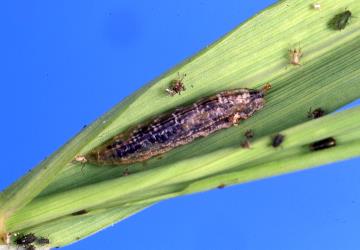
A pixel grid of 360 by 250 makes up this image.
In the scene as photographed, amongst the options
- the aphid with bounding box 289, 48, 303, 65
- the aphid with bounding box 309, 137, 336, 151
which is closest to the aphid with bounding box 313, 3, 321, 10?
the aphid with bounding box 289, 48, 303, 65

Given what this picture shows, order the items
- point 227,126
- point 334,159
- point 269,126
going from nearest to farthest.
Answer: point 334,159
point 269,126
point 227,126

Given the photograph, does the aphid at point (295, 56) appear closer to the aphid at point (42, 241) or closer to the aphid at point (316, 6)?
the aphid at point (316, 6)

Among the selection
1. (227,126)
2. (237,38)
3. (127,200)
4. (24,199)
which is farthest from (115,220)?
(237,38)

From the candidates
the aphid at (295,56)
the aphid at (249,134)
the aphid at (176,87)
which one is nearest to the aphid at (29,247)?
the aphid at (176,87)

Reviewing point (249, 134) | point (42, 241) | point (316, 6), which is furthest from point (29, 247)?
point (316, 6)

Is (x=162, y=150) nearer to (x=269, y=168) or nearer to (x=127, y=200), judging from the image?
(x=127, y=200)

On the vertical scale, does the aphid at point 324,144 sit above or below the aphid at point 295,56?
below
